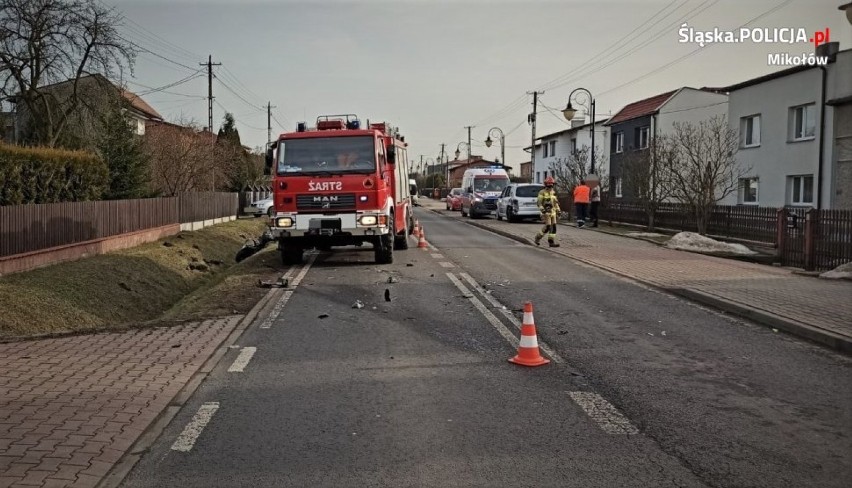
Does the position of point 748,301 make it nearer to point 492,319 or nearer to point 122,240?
point 492,319

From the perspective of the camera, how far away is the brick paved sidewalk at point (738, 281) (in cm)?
957

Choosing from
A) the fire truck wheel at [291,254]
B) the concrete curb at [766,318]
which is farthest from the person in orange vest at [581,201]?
the concrete curb at [766,318]

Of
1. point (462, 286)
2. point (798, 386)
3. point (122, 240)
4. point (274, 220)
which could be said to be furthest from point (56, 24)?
point (798, 386)

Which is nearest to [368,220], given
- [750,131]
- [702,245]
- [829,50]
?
[702,245]

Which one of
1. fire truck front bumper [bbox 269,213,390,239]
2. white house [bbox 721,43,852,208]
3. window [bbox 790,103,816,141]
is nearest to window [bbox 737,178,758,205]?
white house [bbox 721,43,852,208]

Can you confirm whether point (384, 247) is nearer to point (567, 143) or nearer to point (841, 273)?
point (841, 273)

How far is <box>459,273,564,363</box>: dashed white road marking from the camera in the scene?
24.5ft

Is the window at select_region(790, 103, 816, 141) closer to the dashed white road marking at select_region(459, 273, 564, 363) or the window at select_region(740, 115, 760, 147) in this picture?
the window at select_region(740, 115, 760, 147)

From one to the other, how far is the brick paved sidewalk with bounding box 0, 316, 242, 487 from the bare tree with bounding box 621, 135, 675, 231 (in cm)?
1992

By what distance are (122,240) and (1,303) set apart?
8.54 metres

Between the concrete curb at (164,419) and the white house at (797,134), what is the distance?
22160 millimetres

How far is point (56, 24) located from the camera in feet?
96.5

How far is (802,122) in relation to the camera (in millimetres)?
26641

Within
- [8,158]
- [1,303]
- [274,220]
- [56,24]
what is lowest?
[1,303]
